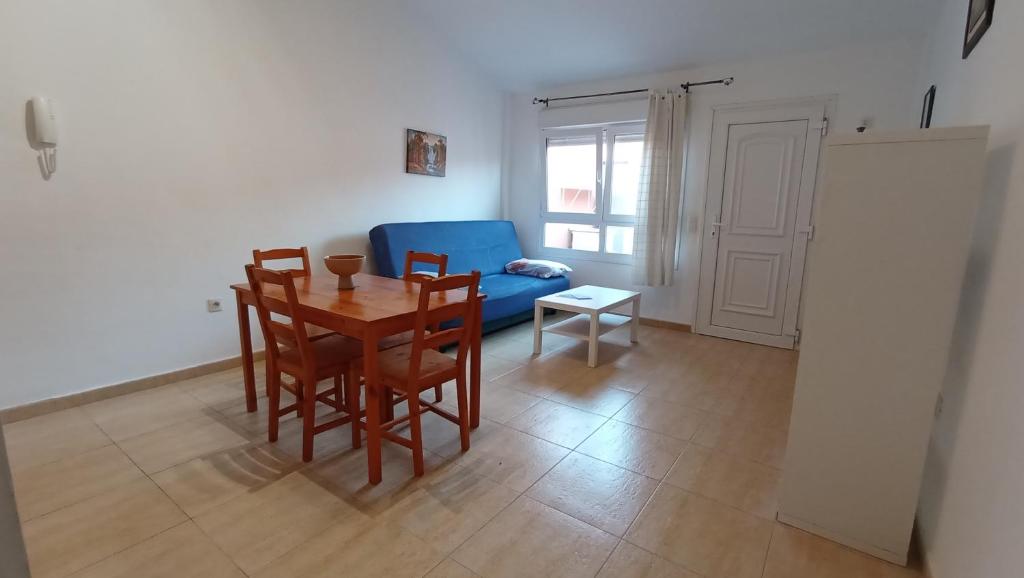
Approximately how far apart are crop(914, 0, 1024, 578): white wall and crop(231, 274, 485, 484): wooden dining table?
175 cm

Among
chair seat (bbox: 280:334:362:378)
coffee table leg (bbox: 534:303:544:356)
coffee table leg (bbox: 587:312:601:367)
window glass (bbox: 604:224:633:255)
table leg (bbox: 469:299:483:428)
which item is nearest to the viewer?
chair seat (bbox: 280:334:362:378)

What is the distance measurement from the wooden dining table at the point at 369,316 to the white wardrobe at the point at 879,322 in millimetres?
1391

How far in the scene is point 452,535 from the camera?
1.70 m

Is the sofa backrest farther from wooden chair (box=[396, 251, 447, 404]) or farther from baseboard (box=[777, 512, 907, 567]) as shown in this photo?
baseboard (box=[777, 512, 907, 567])

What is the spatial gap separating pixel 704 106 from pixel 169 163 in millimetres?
4075

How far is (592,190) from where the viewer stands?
501cm

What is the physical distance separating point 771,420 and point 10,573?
9.83 ft

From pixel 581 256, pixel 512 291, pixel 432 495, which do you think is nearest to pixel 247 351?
pixel 432 495

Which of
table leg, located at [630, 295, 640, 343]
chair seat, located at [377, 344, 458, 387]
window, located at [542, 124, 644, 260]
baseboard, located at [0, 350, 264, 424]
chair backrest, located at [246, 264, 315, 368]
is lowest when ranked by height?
baseboard, located at [0, 350, 264, 424]

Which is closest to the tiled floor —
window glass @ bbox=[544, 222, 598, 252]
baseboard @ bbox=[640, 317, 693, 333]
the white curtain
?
baseboard @ bbox=[640, 317, 693, 333]

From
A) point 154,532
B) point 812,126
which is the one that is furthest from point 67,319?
point 812,126

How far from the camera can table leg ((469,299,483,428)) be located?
2.26 metres

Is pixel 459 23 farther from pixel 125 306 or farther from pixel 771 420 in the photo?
pixel 771 420

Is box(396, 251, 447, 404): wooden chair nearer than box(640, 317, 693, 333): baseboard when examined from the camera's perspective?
Yes
